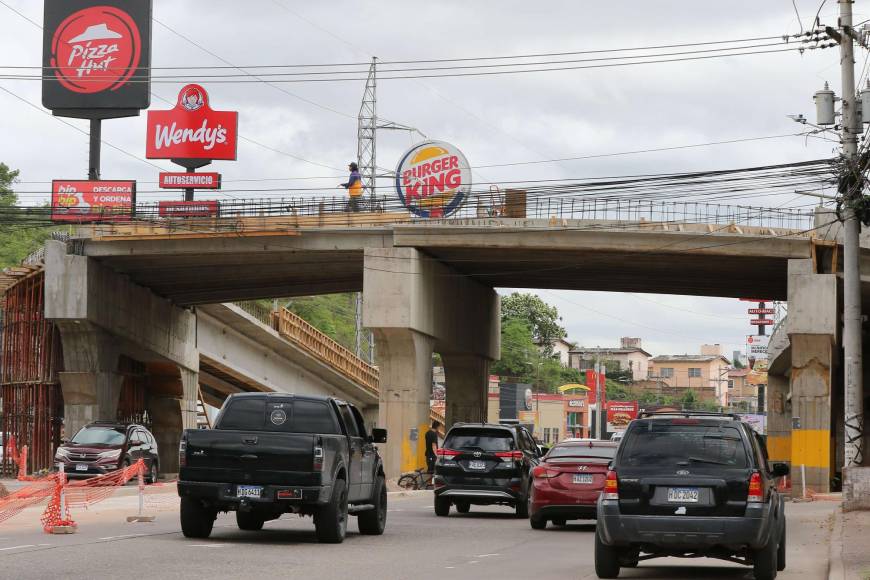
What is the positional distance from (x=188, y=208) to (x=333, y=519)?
110 feet

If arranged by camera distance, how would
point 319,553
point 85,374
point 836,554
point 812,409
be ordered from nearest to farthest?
point 836,554
point 319,553
point 812,409
point 85,374

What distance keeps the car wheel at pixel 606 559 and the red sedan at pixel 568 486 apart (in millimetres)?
8123

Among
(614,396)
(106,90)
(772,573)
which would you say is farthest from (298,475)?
(614,396)

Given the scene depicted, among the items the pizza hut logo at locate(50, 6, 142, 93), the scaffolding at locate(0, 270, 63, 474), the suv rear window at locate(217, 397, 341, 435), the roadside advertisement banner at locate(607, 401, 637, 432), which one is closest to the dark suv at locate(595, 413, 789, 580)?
the suv rear window at locate(217, 397, 341, 435)

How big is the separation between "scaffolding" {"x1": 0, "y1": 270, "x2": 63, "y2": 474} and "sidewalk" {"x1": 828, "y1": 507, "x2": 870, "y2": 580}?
118ft

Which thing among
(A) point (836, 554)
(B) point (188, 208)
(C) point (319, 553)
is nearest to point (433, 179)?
(B) point (188, 208)

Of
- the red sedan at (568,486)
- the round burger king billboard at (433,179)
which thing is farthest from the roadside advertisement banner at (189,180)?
the red sedan at (568,486)

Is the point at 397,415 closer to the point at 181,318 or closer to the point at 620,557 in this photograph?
the point at 181,318

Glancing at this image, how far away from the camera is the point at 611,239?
46094mm

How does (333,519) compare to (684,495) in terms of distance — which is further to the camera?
(333,519)

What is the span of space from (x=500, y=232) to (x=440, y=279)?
5675mm

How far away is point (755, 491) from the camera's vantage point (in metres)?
13.6

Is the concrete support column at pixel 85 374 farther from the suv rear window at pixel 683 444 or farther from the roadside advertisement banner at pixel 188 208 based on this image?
the suv rear window at pixel 683 444

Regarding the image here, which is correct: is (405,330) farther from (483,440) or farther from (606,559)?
(606,559)
